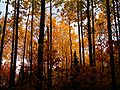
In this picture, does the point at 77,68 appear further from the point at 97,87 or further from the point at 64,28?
the point at 64,28

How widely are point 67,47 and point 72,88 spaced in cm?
2026

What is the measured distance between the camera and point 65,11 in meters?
26.8

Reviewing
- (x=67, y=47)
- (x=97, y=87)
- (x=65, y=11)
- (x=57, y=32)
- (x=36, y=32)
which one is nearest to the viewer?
(x=97, y=87)

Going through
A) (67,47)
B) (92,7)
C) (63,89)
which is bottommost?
(63,89)

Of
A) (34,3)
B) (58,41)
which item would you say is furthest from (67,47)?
(34,3)

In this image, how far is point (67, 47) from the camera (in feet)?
124

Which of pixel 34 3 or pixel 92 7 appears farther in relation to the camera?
pixel 34 3

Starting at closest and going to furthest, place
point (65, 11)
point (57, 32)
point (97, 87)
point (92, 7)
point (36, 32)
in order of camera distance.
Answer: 1. point (97, 87)
2. point (92, 7)
3. point (65, 11)
4. point (36, 32)
5. point (57, 32)

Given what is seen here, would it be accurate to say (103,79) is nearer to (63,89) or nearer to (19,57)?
(63,89)

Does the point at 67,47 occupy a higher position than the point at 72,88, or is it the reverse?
the point at 67,47

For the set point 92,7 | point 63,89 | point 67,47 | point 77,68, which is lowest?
point 63,89

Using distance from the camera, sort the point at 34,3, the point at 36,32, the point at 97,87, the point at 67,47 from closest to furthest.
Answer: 1. the point at 97,87
2. the point at 34,3
3. the point at 36,32
4. the point at 67,47

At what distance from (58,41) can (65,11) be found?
10.1 m

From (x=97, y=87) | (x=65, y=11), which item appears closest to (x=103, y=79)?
(x=97, y=87)
